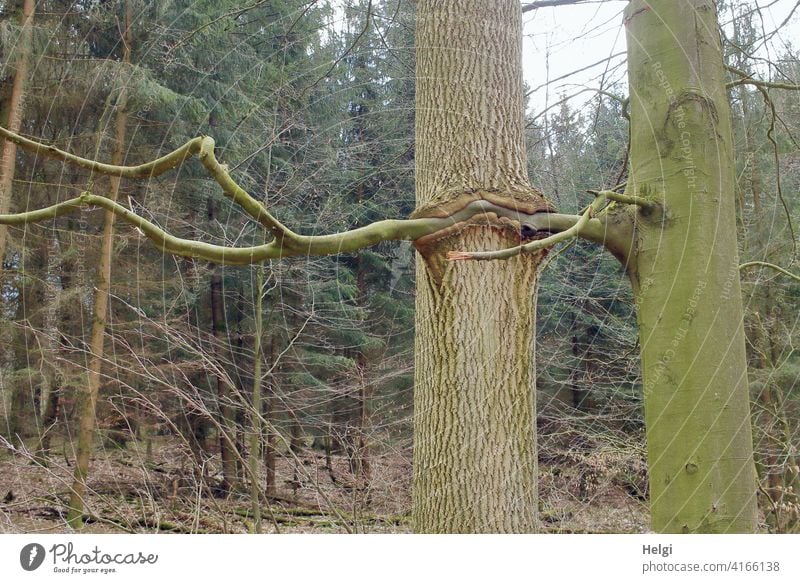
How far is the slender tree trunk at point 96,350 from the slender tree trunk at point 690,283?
6.92ft

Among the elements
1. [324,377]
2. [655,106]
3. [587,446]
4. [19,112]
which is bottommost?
[587,446]

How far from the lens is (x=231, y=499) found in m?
3.25

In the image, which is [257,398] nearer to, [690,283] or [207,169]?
[207,169]

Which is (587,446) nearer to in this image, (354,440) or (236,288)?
(354,440)

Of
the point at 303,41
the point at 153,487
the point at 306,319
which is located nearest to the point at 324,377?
the point at 306,319

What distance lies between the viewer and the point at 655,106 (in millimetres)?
1165

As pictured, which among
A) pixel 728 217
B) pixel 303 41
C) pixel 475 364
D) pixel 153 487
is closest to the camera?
pixel 728 217

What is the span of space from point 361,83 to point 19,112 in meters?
1.45

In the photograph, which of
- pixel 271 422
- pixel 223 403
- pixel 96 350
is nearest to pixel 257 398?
pixel 271 422

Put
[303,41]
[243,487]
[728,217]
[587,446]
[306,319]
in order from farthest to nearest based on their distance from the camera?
[587,446]
[306,319]
[243,487]
[303,41]
[728,217]

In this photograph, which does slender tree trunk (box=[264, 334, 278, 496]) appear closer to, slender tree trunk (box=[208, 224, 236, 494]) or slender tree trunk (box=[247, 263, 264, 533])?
slender tree trunk (box=[247, 263, 264, 533])
